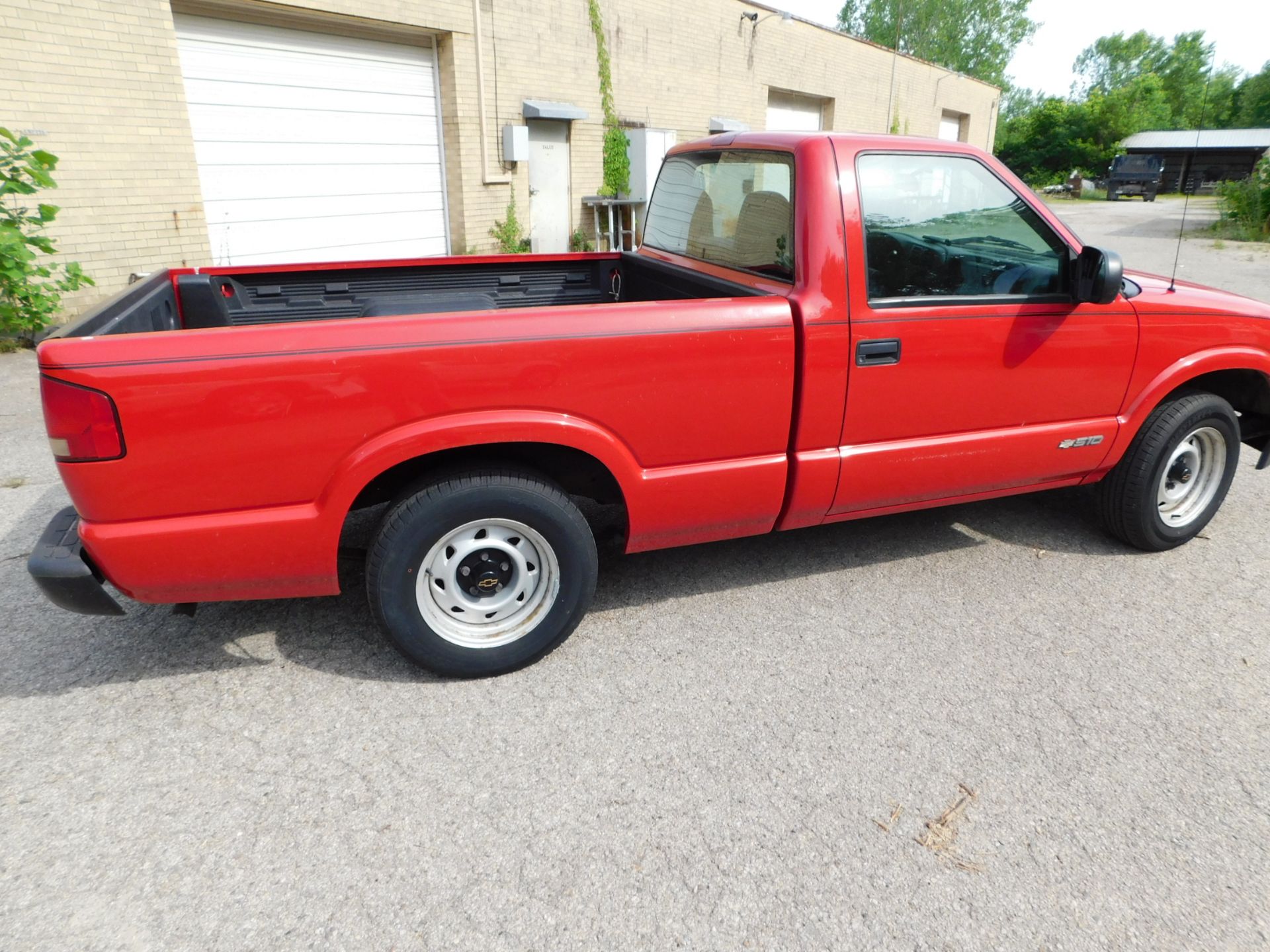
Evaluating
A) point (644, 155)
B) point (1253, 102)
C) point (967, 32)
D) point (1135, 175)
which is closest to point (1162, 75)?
point (1253, 102)

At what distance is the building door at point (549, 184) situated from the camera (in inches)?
533

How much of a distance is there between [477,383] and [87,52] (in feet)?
25.7

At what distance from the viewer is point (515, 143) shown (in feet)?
40.3

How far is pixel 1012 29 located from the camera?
201ft

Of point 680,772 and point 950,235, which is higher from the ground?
point 950,235

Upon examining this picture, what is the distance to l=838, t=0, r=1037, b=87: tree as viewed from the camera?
59469 millimetres

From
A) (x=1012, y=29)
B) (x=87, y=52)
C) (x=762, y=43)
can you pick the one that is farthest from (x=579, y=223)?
(x=1012, y=29)

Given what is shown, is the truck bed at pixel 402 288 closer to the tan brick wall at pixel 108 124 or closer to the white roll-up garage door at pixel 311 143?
the tan brick wall at pixel 108 124

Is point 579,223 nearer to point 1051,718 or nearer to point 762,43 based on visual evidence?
point 762,43

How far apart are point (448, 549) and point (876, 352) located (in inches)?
68.2

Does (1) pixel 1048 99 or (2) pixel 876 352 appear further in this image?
(1) pixel 1048 99

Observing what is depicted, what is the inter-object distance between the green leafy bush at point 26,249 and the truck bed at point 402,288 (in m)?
4.43

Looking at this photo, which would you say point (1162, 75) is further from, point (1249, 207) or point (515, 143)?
point (515, 143)

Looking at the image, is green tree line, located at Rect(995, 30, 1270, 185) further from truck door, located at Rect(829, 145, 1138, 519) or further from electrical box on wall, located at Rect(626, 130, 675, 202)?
truck door, located at Rect(829, 145, 1138, 519)
